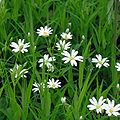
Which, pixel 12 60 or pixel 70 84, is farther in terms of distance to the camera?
pixel 12 60

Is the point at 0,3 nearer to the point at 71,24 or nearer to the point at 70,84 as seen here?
the point at 71,24

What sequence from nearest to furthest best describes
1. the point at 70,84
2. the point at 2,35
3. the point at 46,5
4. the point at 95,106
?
the point at 95,106 → the point at 70,84 → the point at 2,35 → the point at 46,5

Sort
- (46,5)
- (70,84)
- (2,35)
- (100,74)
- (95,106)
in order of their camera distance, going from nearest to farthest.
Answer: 1. (95,106)
2. (70,84)
3. (100,74)
4. (2,35)
5. (46,5)

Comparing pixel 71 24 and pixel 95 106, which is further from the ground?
pixel 71 24

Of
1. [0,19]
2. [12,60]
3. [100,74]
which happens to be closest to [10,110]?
[12,60]

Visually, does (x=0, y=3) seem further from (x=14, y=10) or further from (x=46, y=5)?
(x=46, y=5)

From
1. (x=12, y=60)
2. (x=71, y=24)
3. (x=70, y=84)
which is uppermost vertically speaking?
(x=71, y=24)

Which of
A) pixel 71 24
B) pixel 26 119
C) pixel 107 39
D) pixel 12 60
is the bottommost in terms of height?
pixel 26 119

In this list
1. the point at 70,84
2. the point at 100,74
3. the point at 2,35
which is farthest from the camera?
the point at 2,35

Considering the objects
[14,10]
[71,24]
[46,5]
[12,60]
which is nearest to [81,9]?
[71,24]
